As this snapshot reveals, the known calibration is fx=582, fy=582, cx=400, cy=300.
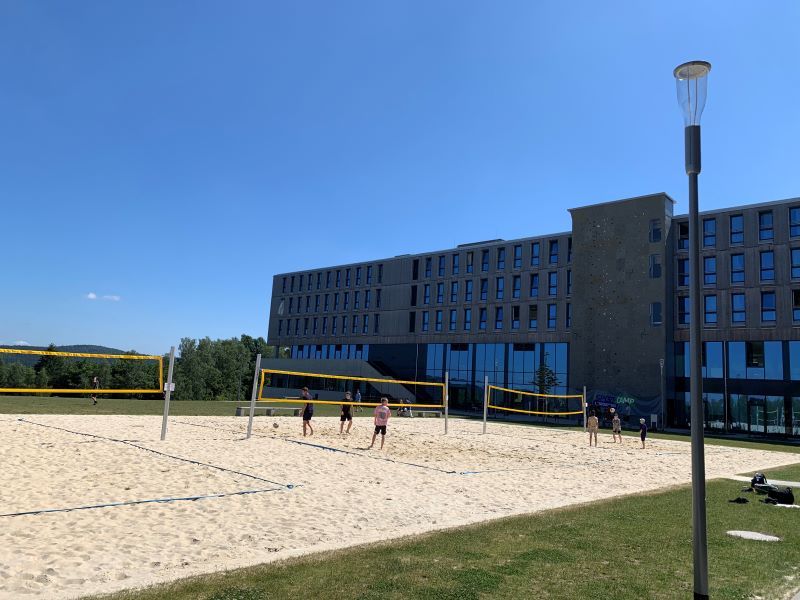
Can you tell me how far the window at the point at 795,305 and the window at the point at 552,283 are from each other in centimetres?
1807

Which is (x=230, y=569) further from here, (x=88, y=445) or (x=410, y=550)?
(x=88, y=445)

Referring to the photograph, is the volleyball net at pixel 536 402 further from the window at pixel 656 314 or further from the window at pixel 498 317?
the window at pixel 656 314

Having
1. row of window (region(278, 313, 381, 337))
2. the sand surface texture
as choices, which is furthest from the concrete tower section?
the sand surface texture

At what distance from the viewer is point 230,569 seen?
5469mm

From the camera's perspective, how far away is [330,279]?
73750mm

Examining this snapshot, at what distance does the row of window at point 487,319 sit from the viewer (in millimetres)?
53025

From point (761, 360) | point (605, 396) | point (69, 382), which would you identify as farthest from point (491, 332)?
point (69, 382)

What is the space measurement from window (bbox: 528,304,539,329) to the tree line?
159ft

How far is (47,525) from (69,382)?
89221 millimetres

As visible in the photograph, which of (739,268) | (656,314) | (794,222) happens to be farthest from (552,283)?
(794,222)

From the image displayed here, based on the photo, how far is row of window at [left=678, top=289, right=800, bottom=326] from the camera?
4147 cm

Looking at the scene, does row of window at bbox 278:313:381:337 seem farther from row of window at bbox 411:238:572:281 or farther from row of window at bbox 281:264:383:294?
row of window at bbox 411:238:572:281

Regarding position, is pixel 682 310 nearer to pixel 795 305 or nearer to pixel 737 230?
pixel 737 230

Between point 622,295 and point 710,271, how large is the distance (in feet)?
21.9
